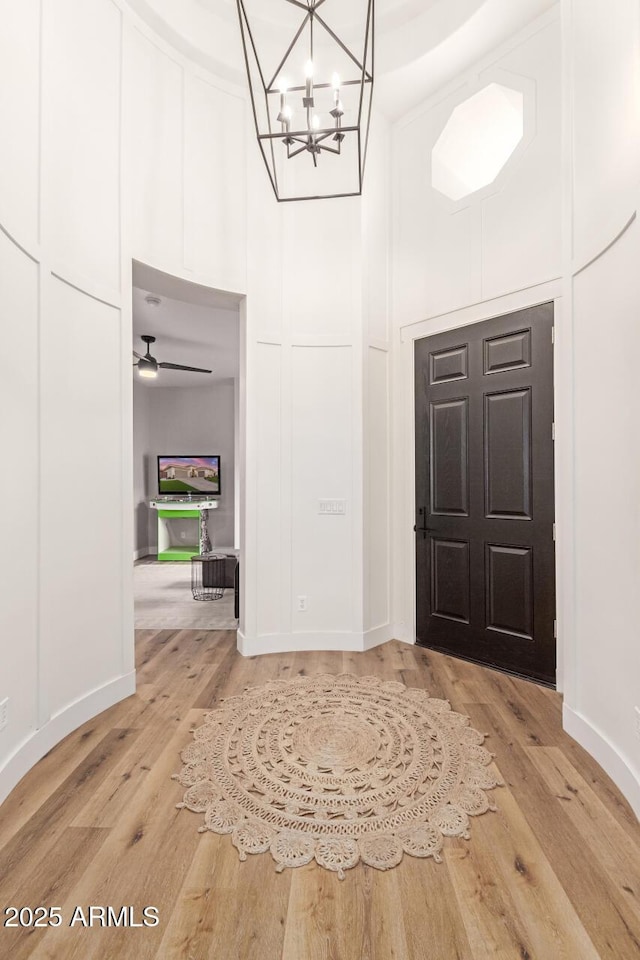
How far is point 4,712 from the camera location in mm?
2055

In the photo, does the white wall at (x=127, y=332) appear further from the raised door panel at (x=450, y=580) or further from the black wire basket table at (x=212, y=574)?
the black wire basket table at (x=212, y=574)

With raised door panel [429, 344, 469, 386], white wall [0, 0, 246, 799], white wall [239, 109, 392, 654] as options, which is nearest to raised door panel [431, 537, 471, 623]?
white wall [239, 109, 392, 654]

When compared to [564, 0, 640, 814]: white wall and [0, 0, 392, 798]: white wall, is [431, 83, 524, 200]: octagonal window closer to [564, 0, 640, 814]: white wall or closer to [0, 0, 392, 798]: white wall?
[0, 0, 392, 798]: white wall

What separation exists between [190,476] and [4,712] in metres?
7.33

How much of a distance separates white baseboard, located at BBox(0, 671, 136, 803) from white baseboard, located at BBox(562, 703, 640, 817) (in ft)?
8.15

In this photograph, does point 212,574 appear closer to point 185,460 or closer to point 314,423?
point 314,423

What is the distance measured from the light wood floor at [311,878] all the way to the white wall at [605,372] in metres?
0.30

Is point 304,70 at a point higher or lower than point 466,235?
higher

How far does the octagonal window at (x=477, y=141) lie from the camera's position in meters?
3.26

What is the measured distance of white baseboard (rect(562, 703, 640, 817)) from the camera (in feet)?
6.32

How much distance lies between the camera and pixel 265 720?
2650mm

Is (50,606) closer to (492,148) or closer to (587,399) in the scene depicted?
(587,399)

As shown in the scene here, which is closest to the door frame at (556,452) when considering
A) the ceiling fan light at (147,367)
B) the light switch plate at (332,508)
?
the light switch plate at (332,508)

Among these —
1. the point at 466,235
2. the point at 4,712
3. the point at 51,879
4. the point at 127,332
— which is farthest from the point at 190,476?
the point at 51,879
